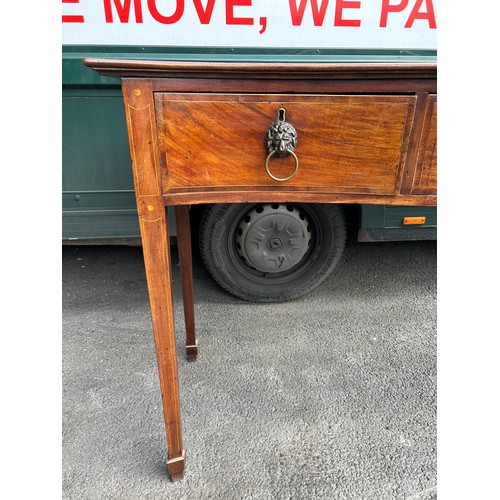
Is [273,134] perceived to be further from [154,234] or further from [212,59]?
[212,59]

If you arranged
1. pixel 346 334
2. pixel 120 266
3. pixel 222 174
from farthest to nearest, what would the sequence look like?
pixel 120 266 < pixel 346 334 < pixel 222 174

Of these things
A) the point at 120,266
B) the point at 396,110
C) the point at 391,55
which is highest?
the point at 391,55

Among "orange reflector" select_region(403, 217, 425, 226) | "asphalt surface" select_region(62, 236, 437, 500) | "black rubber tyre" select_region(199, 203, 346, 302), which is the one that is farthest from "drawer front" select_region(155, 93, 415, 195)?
"orange reflector" select_region(403, 217, 425, 226)

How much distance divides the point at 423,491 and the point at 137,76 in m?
1.40

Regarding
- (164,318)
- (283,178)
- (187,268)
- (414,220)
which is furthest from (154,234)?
(414,220)

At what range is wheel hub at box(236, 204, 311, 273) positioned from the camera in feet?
6.52

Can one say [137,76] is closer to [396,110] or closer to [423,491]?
[396,110]

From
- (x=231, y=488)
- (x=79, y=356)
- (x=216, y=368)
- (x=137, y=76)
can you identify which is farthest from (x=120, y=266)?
(x=137, y=76)

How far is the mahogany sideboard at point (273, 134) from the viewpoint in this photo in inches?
34.0

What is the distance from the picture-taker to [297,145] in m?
0.93

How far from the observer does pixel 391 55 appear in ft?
5.64

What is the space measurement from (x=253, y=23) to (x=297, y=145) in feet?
3.33

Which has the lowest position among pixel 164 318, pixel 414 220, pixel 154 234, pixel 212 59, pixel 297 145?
pixel 164 318

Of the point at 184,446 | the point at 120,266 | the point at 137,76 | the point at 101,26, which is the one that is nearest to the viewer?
the point at 137,76
